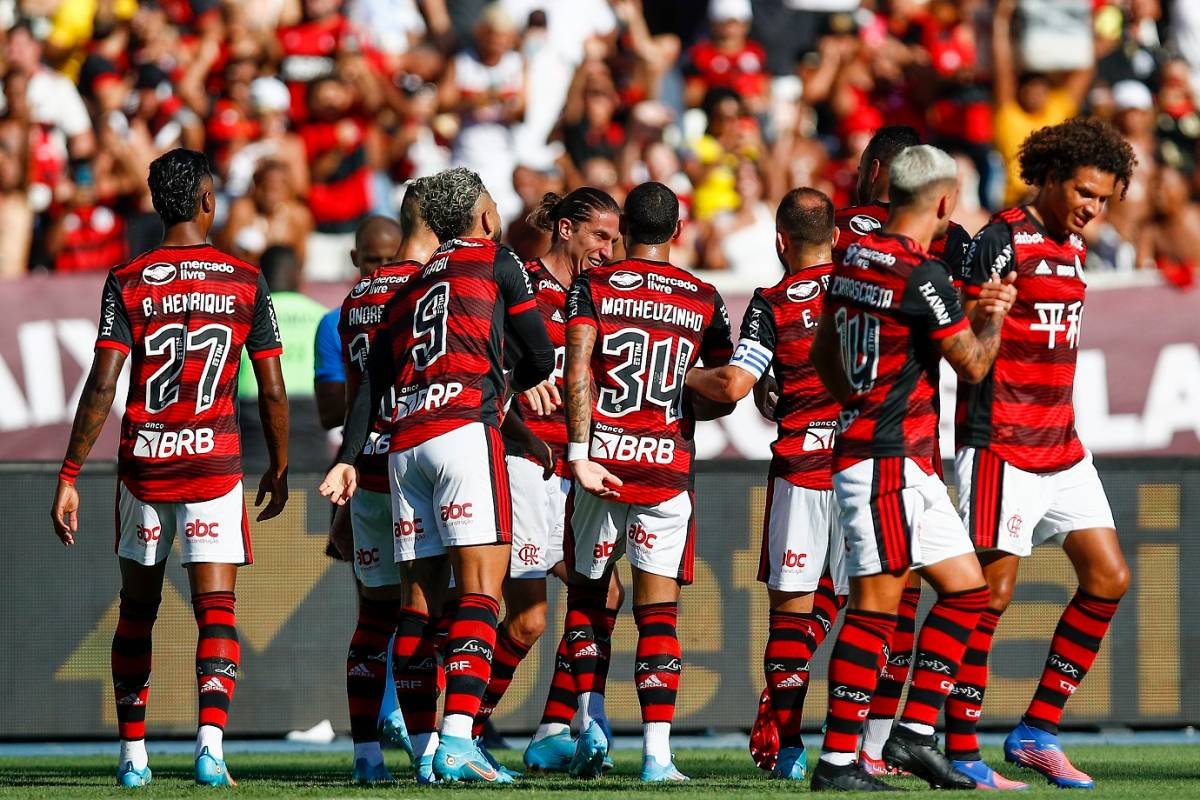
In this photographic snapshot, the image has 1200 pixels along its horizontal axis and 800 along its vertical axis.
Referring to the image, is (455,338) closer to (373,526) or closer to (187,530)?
(373,526)

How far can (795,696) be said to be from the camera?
8031 millimetres

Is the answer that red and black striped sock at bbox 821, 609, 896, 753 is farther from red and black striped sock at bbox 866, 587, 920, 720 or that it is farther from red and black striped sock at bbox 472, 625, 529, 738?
red and black striped sock at bbox 472, 625, 529, 738

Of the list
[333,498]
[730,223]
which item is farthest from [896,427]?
[730,223]

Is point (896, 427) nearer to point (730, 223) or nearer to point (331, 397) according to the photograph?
point (331, 397)

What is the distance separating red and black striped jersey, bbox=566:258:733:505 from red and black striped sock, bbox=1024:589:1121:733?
1668mm

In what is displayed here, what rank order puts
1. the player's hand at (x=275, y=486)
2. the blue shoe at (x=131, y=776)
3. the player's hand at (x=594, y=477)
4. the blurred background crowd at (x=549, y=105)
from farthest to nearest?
the blurred background crowd at (x=549, y=105), the player's hand at (x=275, y=486), the blue shoe at (x=131, y=776), the player's hand at (x=594, y=477)

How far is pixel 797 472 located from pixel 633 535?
0.76 meters

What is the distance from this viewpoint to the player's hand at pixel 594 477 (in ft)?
25.0

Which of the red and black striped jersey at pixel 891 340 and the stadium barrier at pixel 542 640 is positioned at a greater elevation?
the red and black striped jersey at pixel 891 340

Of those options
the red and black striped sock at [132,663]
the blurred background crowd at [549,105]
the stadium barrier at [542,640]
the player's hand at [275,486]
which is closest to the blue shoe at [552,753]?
the stadium barrier at [542,640]

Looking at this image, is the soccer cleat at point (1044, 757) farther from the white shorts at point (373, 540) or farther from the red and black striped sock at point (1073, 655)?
the white shorts at point (373, 540)

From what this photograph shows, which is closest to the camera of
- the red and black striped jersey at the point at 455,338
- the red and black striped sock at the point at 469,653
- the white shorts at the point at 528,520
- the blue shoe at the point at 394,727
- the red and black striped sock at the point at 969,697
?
the red and black striped sock at the point at 469,653

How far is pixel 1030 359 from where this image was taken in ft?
25.0

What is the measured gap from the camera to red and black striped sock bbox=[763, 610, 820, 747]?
26.4ft
